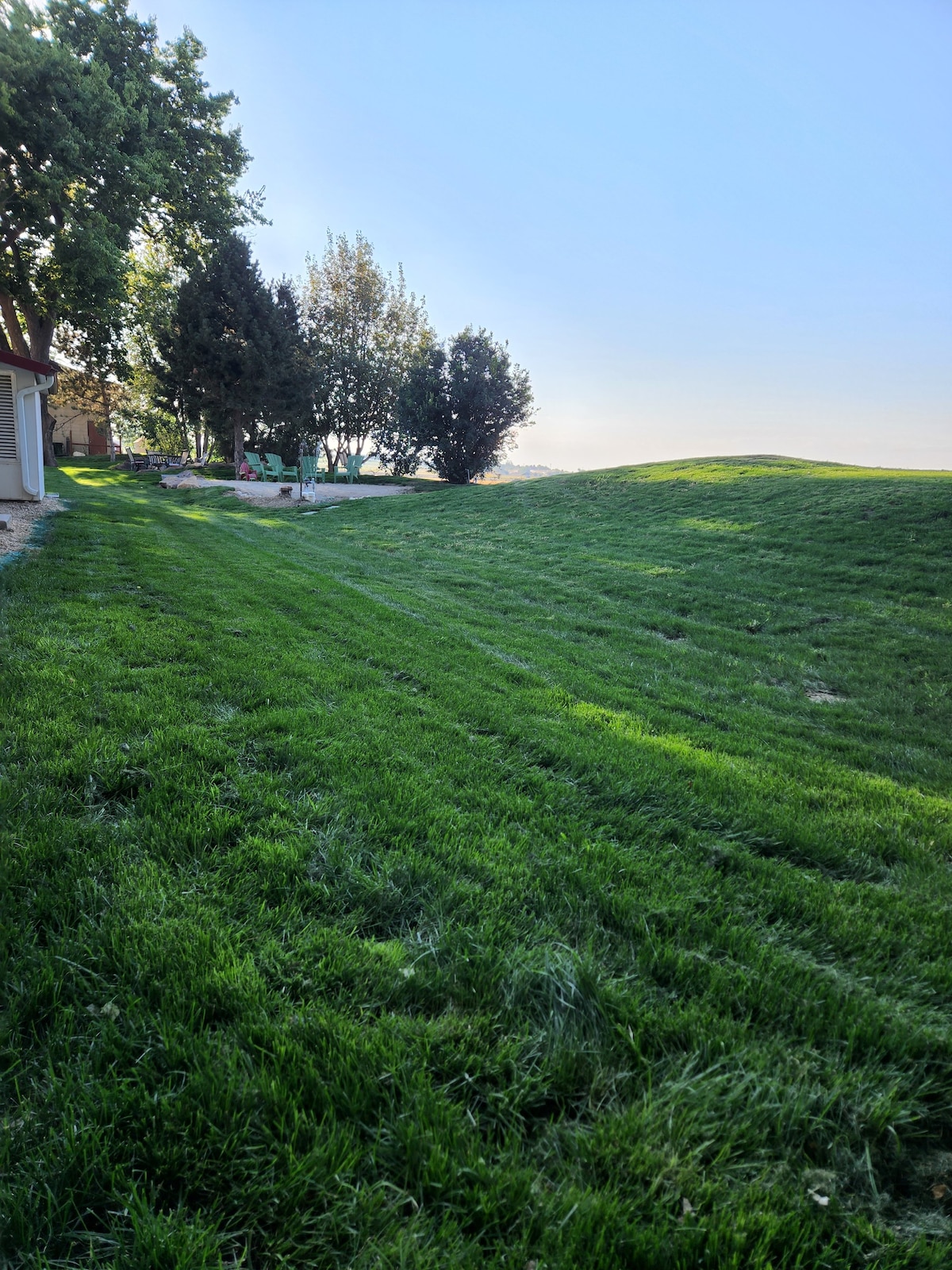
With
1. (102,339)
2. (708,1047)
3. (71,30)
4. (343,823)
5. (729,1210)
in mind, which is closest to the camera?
(729,1210)

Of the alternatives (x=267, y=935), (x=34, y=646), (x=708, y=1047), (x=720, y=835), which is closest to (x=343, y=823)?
(x=267, y=935)

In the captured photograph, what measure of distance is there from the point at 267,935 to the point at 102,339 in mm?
28495

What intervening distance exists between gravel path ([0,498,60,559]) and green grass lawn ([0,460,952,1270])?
13.8ft

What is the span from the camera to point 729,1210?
1.32 m

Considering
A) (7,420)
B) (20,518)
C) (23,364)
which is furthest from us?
(7,420)

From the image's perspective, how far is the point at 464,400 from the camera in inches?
1137

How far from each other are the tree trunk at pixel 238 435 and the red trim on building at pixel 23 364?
20.2 metres

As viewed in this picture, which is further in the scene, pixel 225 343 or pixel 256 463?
pixel 225 343

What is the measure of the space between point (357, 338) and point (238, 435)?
1218cm

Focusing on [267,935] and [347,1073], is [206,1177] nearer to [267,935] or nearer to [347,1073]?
[347,1073]

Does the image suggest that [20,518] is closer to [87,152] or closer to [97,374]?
[87,152]

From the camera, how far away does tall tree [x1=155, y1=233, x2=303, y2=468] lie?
30438mm

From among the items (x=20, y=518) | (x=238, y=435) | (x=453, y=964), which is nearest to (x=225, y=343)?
(x=238, y=435)

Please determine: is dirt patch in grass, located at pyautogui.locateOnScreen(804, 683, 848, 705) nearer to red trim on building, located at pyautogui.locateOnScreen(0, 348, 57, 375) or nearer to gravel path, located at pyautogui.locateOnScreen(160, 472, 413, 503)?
red trim on building, located at pyautogui.locateOnScreen(0, 348, 57, 375)
